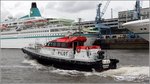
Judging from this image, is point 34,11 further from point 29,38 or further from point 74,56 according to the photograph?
point 74,56

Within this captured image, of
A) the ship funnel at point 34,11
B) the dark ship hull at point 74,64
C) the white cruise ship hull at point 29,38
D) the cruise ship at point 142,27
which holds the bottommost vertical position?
the white cruise ship hull at point 29,38

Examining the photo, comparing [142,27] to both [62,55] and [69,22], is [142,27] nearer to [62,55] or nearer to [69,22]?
[69,22]

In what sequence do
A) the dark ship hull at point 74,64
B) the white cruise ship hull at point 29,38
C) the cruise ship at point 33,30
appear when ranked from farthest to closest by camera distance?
the cruise ship at point 33,30 → the white cruise ship hull at point 29,38 → the dark ship hull at point 74,64

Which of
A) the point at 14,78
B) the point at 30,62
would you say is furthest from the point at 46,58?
the point at 14,78

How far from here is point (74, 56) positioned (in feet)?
90.4

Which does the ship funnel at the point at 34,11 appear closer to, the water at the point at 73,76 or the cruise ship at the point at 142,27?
the cruise ship at the point at 142,27

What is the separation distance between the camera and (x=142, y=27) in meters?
55.8

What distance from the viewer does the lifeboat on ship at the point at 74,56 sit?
25.6 metres

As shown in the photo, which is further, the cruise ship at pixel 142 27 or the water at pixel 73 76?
the cruise ship at pixel 142 27

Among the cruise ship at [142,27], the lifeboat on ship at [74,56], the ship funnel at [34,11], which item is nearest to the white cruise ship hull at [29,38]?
the ship funnel at [34,11]

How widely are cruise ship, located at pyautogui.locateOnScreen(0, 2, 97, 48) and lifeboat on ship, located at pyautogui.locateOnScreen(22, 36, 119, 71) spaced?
106 ft

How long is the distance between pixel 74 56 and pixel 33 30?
1832 inches

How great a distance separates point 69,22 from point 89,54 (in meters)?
46.1

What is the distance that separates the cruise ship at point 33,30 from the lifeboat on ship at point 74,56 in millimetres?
32291
